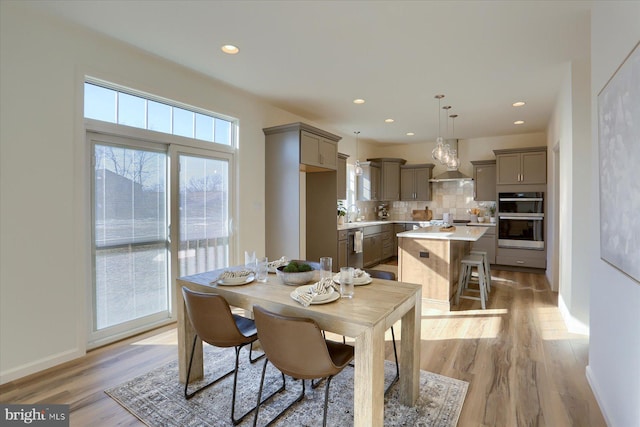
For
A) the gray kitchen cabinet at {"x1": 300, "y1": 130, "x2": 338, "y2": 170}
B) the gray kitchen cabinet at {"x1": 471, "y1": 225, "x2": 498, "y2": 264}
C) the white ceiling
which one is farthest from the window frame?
the gray kitchen cabinet at {"x1": 471, "y1": 225, "x2": 498, "y2": 264}

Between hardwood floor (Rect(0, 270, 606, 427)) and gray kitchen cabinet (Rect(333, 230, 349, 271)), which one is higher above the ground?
gray kitchen cabinet (Rect(333, 230, 349, 271))

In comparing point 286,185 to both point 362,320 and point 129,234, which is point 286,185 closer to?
point 129,234

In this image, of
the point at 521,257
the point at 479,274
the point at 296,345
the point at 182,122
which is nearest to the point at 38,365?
the point at 296,345

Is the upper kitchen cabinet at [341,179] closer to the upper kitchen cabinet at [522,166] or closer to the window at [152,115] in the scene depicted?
the window at [152,115]

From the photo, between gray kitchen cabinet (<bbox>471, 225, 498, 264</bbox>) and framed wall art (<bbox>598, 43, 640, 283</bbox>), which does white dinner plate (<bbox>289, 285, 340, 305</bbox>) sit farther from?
gray kitchen cabinet (<bbox>471, 225, 498, 264</bbox>)

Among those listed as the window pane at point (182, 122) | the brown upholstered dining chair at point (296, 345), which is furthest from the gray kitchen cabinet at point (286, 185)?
the brown upholstered dining chair at point (296, 345)

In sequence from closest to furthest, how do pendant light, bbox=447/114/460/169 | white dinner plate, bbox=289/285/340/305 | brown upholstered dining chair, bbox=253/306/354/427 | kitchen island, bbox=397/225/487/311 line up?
brown upholstered dining chair, bbox=253/306/354/427 → white dinner plate, bbox=289/285/340/305 → kitchen island, bbox=397/225/487/311 → pendant light, bbox=447/114/460/169

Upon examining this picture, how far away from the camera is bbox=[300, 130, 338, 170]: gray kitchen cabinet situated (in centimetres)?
436

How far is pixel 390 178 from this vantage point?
7.62 m

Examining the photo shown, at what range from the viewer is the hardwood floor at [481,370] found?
202cm

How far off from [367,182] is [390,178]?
2.09 ft

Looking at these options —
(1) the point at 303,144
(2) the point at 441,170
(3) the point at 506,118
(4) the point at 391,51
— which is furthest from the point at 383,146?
(4) the point at 391,51

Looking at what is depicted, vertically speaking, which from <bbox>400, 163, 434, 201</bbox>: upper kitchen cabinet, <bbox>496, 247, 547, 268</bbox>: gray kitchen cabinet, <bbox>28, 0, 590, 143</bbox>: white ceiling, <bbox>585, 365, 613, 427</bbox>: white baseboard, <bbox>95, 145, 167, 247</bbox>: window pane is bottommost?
<bbox>585, 365, 613, 427</bbox>: white baseboard

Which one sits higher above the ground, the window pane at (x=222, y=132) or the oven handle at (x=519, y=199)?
the window pane at (x=222, y=132)
